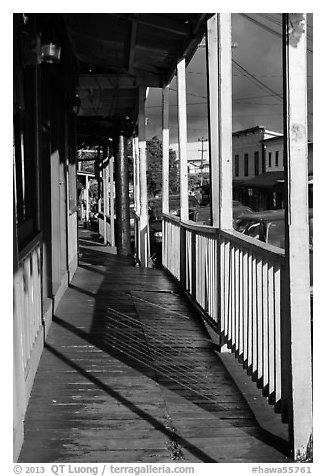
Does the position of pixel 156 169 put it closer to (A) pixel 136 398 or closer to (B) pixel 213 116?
(B) pixel 213 116

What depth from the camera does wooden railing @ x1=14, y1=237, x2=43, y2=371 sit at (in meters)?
3.70

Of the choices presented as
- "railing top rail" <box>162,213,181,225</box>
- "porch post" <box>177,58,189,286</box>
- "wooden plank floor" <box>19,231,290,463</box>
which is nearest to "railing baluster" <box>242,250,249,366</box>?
"wooden plank floor" <box>19,231,290,463</box>

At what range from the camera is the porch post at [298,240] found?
327cm

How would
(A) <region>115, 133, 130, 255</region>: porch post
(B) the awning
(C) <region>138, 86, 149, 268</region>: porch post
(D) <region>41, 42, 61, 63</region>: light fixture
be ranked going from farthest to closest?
1. (B) the awning
2. (A) <region>115, 133, 130, 255</region>: porch post
3. (C) <region>138, 86, 149, 268</region>: porch post
4. (D) <region>41, 42, 61, 63</region>: light fixture

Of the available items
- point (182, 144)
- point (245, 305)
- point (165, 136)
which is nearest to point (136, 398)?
point (245, 305)

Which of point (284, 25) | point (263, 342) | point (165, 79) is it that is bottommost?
point (263, 342)

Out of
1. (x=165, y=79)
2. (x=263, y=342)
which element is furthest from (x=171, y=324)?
(x=165, y=79)

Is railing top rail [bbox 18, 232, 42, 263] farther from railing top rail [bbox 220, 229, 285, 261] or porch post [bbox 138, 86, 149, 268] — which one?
porch post [bbox 138, 86, 149, 268]

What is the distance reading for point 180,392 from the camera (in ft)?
14.0

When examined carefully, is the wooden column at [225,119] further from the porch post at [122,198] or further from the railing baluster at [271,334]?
the porch post at [122,198]

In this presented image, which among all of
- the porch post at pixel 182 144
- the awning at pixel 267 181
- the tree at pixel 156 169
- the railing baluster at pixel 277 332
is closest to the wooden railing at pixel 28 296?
the railing baluster at pixel 277 332

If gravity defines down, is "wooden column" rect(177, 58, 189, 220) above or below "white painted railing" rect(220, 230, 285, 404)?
above
